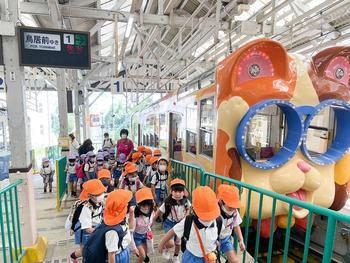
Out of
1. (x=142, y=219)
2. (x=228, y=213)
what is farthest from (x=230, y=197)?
(x=142, y=219)

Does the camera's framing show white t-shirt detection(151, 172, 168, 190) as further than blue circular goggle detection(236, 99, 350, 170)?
Yes

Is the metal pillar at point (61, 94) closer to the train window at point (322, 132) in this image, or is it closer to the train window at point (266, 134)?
the train window at point (266, 134)

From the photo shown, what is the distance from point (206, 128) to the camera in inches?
167

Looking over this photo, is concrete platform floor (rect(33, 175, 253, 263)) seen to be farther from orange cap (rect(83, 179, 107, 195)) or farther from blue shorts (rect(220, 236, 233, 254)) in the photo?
orange cap (rect(83, 179, 107, 195))

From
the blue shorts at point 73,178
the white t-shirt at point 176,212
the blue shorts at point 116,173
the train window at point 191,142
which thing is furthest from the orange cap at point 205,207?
the blue shorts at point 73,178

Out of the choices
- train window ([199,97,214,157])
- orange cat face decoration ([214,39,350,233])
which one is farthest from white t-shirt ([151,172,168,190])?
orange cat face decoration ([214,39,350,233])

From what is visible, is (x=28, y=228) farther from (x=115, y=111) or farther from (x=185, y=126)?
(x=115, y=111)


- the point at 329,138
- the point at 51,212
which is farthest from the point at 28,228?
the point at 329,138

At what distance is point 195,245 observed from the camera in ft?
7.11

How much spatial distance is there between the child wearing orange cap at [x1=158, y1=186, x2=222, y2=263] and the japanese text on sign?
8.51 ft

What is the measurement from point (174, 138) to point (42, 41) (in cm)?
386

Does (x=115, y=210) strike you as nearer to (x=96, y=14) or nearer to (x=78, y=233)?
(x=78, y=233)

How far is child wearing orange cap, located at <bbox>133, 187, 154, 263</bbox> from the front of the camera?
9.11ft

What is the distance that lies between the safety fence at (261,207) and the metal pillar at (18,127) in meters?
2.26
